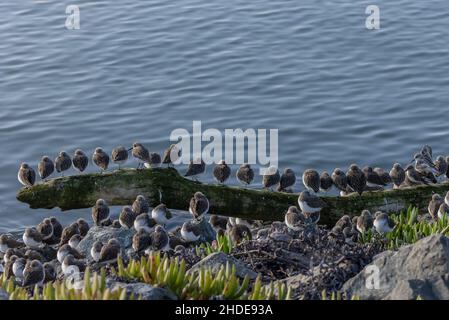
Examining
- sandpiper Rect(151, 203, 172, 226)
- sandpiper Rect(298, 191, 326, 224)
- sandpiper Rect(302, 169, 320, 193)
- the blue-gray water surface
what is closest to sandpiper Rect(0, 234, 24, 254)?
the blue-gray water surface

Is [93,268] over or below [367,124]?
below

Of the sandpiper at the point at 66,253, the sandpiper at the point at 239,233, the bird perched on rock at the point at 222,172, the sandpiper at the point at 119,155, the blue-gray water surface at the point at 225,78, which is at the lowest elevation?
the sandpiper at the point at 66,253

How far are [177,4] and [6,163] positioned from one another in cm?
1486

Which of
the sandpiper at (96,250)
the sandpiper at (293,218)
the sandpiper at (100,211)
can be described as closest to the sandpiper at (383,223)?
the sandpiper at (293,218)

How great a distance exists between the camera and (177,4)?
3816 cm

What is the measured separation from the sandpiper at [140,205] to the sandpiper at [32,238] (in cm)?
192

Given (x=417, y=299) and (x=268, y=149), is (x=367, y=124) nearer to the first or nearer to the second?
(x=268, y=149)

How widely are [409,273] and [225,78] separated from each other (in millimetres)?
19626

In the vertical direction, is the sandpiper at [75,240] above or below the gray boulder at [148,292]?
below

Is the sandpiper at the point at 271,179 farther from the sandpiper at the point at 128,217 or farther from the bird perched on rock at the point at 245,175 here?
the sandpiper at the point at 128,217

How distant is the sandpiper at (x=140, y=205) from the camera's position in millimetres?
18562

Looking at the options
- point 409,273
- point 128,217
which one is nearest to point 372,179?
point 128,217
